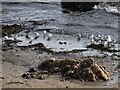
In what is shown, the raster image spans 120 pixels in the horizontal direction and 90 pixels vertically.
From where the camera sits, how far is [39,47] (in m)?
11.7

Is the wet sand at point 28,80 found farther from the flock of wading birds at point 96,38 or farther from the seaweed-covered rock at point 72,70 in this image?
the flock of wading birds at point 96,38

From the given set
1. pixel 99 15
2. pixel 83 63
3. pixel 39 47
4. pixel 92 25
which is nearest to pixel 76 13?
pixel 99 15

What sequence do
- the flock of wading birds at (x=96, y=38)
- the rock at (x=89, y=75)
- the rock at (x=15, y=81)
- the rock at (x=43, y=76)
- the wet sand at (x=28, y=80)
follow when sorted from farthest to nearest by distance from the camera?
1. the flock of wading birds at (x=96, y=38)
2. the rock at (x=43, y=76)
3. the rock at (x=89, y=75)
4. the rock at (x=15, y=81)
5. the wet sand at (x=28, y=80)

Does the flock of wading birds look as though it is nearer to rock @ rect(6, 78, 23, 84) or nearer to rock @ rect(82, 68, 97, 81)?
rock @ rect(82, 68, 97, 81)

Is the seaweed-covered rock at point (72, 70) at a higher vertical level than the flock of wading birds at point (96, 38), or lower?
lower

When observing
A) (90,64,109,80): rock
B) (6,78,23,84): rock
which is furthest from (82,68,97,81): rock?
(6,78,23,84): rock

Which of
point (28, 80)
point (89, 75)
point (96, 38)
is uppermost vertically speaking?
point (96, 38)

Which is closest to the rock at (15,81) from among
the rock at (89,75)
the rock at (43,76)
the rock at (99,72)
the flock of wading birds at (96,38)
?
the rock at (43,76)

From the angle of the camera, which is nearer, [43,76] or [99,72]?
[99,72]

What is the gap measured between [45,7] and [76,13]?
2.01 m

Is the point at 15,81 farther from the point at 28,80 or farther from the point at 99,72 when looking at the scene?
the point at 99,72

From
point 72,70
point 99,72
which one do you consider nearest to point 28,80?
point 72,70

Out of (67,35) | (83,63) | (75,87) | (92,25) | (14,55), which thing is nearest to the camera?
(75,87)

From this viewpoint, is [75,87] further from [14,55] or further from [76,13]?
[76,13]
